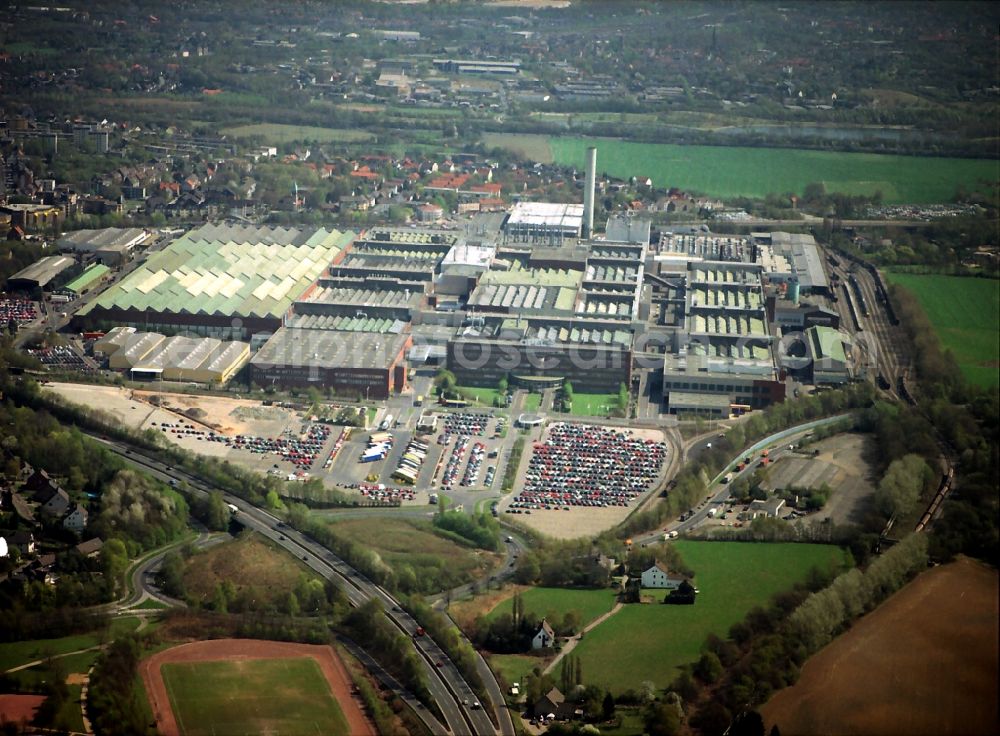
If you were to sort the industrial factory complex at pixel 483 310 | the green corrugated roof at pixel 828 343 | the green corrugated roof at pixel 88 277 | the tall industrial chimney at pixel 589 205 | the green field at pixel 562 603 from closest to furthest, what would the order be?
the green field at pixel 562 603 → the industrial factory complex at pixel 483 310 → the green corrugated roof at pixel 828 343 → the green corrugated roof at pixel 88 277 → the tall industrial chimney at pixel 589 205

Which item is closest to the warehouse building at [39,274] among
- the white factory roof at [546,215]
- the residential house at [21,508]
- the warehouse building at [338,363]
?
the warehouse building at [338,363]

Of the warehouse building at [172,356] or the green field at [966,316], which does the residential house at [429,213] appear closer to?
the warehouse building at [172,356]

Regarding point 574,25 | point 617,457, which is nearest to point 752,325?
point 617,457

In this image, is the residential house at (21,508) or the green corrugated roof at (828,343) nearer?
the residential house at (21,508)

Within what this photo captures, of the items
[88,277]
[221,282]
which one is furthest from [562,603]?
[88,277]

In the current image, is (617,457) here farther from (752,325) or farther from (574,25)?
(574,25)

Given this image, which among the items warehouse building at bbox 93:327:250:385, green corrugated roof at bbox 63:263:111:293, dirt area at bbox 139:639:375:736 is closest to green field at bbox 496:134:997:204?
green corrugated roof at bbox 63:263:111:293

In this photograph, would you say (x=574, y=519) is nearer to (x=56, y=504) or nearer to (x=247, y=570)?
(x=247, y=570)
